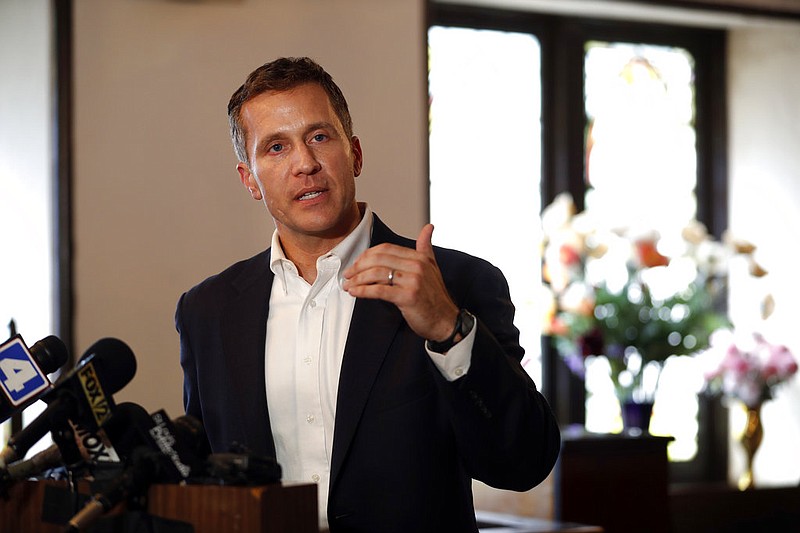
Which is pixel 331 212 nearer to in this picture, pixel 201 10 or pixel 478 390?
pixel 478 390

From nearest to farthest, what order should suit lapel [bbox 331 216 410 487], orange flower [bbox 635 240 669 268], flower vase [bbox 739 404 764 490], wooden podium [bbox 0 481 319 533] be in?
wooden podium [bbox 0 481 319 533] → suit lapel [bbox 331 216 410 487] → orange flower [bbox 635 240 669 268] → flower vase [bbox 739 404 764 490]

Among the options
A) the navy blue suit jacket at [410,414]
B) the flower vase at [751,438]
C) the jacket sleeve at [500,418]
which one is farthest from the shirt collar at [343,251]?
the flower vase at [751,438]

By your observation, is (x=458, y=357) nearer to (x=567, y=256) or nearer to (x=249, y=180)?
(x=249, y=180)

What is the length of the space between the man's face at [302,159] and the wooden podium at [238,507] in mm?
712

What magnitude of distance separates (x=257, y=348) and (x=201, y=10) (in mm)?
1993

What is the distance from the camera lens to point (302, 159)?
1.89 m

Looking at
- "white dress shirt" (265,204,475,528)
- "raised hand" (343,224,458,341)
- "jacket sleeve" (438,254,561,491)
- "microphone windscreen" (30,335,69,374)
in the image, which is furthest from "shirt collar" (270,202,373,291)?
"microphone windscreen" (30,335,69,374)

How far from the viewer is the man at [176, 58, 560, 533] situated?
1.70 m

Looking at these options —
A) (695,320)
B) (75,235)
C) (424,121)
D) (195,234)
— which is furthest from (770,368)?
(75,235)

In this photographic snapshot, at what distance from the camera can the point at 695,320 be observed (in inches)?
179

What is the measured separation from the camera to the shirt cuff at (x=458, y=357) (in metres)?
1.62

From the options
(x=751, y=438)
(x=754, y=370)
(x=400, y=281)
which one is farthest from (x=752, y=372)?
(x=400, y=281)

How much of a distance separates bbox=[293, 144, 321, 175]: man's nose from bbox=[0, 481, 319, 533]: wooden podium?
725 mm

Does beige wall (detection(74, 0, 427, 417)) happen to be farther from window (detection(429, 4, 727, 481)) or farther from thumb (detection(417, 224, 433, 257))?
thumb (detection(417, 224, 433, 257))
